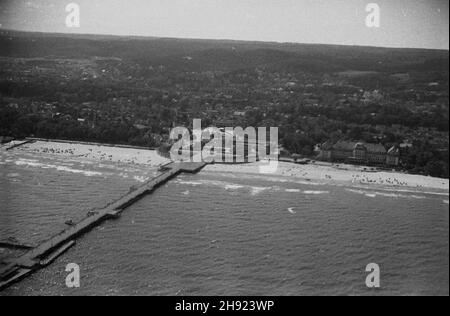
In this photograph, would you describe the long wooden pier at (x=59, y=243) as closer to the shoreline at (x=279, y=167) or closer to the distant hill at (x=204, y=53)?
the shoreline at (x=279, y=167)

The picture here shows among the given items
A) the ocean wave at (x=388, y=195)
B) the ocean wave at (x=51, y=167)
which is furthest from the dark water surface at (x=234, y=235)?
the ocean wave at (x=51, y=167)

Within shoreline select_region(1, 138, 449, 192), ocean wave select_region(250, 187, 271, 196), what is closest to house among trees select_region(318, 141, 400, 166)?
shoreline select_region(1, 138, 449, 192)

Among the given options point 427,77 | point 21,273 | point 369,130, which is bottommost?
point 21,273

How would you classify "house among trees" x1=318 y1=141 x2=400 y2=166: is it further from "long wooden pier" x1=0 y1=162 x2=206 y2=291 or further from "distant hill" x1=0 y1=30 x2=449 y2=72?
"long wooden pier" x1=0 y1=162 x2=206 y2=291

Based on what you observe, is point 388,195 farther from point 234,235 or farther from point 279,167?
point 234,235

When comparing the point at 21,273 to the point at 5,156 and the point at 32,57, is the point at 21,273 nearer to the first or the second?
the point at 5,156

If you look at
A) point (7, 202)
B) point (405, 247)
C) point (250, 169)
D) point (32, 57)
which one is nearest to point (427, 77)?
point (250, 169)
